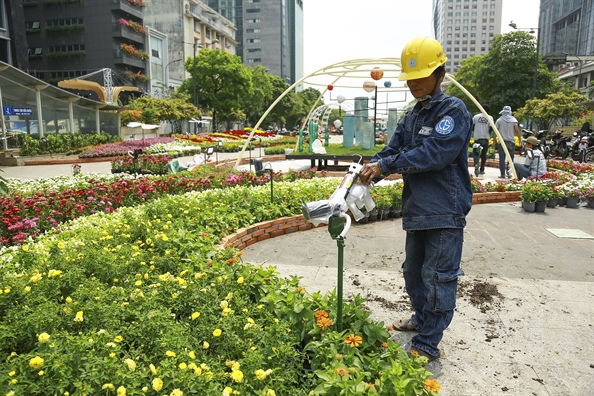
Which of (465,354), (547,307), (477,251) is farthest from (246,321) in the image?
(477,251)

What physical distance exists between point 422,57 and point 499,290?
269 centimetres

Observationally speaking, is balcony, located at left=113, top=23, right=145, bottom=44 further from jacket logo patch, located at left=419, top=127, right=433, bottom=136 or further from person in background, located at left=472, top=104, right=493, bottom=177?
jacket logo patch, located at left=419, top=127, right=433, bottom=136

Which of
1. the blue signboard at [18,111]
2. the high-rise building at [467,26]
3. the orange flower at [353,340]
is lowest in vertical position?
the orange flower at [353,340]

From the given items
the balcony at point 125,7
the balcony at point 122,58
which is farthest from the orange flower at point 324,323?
the balcony at point 125,7

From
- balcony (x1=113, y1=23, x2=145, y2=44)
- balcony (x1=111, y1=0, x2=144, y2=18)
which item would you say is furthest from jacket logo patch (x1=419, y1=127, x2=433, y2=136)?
balcony (x1=111, y1=0, x2=144, y2=18)

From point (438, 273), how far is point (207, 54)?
1887 inches

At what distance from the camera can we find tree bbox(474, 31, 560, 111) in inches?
1505

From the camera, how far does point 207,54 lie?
46.8m

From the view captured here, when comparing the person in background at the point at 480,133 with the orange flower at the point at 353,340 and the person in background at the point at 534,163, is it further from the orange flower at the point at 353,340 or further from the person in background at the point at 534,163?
the orange flower at the point at 353,340

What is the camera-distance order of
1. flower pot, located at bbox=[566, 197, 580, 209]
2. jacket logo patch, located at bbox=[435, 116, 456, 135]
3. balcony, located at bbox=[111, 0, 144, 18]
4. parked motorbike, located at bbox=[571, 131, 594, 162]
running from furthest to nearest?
balcony, located at bbox=[111, 0, 144, 18] → parked motorbike, located at bbox=[571, 131, 594, 162] → flower pot, located at bbox=[566, 197, 580, 209] → jacket logo patch, located at bbox=[435, 116, 456, 135]

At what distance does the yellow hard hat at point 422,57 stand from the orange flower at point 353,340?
Result: 4.97 feet

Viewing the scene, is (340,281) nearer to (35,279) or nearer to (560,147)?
(35,279)

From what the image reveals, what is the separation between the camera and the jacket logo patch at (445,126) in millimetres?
2594

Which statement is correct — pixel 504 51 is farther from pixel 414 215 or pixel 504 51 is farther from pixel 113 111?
pixel 414 215
